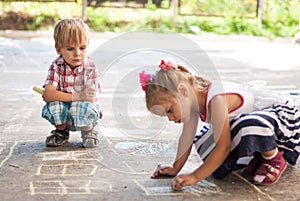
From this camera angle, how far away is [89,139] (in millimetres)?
3090

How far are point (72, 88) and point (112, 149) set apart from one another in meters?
0.42

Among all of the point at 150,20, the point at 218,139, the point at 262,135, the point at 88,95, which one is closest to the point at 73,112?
the point at 88,95

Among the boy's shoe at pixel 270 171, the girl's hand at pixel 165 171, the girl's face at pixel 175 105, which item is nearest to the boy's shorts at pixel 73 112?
the girl's hand at pixel 165 171

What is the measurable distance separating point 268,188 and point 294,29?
7.95 metres

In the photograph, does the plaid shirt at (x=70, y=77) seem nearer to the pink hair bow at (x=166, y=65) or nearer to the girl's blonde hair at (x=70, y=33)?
the girl's blonde hair at (x=70, y=33)

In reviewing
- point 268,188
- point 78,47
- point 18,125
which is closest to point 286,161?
point 268,188

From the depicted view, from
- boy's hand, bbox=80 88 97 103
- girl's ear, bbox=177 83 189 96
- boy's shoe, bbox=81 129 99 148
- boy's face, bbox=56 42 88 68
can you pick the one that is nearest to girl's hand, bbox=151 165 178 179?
girl's ear, bbox=177 83 189 96

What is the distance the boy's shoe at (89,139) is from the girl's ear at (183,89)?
2.80 ft

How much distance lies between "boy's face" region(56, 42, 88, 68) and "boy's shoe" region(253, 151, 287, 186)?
3.84 feet

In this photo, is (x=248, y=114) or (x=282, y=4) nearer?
(x=248, y=114)

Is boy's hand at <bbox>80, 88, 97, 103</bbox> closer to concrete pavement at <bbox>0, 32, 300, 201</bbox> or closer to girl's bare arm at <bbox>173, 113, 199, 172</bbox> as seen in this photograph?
concrete pavement at <bbox>0, 32, 300, 201</bbox>

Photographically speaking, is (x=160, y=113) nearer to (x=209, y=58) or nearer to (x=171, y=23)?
(x=209, y=58)

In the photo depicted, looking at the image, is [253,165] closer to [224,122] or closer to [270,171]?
[270,171]

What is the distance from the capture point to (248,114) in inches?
102
